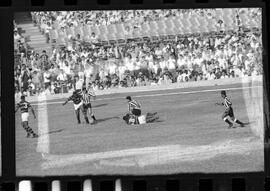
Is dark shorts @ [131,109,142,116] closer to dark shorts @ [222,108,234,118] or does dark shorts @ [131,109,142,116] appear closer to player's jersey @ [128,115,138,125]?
player's jersey @ [128,115,138,125]

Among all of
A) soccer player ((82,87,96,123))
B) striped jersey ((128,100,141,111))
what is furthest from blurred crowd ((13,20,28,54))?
striped jersey ((128,100,141,111))

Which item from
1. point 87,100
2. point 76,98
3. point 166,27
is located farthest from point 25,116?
point 166,27

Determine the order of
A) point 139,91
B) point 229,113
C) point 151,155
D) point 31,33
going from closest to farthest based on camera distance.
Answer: point 31,33, point 151,155, point 139,91, point 229,113

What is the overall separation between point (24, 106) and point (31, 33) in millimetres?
804

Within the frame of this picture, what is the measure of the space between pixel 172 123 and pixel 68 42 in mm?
1479

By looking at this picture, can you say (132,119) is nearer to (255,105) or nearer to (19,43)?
(255,105)

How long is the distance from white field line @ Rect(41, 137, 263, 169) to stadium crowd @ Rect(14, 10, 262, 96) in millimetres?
743

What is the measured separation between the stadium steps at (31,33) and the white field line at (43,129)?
21.7 inches

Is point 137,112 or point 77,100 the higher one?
point 77,100

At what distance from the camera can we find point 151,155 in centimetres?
781

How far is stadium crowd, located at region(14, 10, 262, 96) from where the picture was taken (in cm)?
775

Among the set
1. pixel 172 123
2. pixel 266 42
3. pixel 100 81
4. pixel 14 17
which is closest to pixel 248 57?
pixel 266 42

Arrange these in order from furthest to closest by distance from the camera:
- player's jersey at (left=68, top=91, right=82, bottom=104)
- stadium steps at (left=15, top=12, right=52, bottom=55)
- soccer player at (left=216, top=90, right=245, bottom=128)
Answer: soccer player at (left=216, top=90, right=245, bottom=128) → player's jersey at (left=68, top=91, right=82, bottom=104) → stadium steps at (left=15, top=12, right=52, bottom=55)

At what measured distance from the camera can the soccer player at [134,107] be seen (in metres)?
→ 7.91
